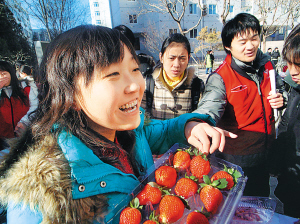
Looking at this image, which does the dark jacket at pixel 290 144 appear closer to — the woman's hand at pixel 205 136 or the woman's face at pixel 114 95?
the woman's hand at pixel 205 136

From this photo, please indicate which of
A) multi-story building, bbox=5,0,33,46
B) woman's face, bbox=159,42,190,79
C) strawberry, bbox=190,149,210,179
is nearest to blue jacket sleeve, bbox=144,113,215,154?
strawberry, bbox=190,149,210,179

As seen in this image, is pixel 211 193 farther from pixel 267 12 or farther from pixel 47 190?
pixel 267 12

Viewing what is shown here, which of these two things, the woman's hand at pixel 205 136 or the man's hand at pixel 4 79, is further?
the man's hand at pixel 4 79

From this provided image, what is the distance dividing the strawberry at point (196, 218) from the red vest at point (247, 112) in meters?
1.43

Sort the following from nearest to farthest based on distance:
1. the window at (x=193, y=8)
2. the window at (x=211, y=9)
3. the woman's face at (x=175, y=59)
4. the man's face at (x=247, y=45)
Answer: the man's face at (x=247, y=45) → the woman's face at (x=175, y=59) → the window at (x=193, y=8) → the window at (x=211, y=9)

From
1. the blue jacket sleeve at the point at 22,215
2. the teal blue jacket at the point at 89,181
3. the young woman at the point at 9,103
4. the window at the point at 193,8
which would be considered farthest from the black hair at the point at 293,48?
the window at the point at 193,8

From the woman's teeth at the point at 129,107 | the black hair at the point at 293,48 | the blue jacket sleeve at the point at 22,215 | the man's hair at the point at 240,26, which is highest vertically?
the man's hair at the point at 240,26

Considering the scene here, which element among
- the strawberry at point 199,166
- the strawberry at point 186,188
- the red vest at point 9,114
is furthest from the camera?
the red vest at point 9,114

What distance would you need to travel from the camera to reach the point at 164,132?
5.20ft

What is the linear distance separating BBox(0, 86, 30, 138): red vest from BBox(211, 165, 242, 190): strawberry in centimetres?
301

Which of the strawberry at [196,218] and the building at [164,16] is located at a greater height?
the building at [164,16]

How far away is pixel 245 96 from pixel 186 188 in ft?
4.54

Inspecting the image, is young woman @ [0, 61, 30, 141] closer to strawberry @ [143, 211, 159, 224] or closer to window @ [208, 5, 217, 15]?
strawberry @ [143, 211, 159, 224]

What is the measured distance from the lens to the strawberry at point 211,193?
96 centimetres
